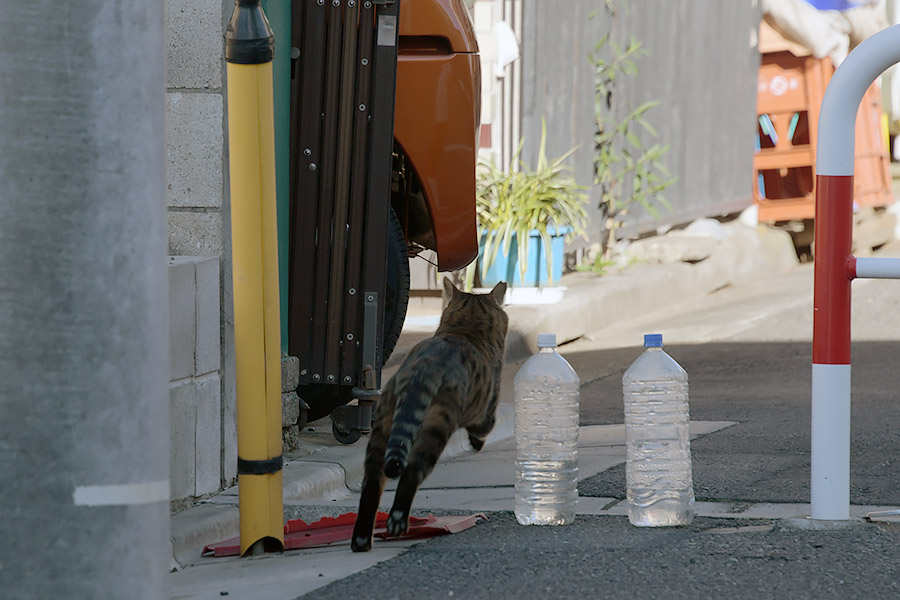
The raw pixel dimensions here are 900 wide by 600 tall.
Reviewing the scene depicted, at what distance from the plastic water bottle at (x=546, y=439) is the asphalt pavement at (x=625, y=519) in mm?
67

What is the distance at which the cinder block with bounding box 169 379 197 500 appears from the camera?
3658 mm

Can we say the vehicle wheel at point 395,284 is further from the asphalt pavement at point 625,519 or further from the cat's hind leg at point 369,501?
the cat's hind leg at point 369,501

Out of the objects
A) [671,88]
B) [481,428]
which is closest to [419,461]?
[481,428]

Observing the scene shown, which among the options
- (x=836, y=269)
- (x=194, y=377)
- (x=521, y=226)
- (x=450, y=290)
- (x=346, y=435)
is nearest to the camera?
(x=836, y=269)

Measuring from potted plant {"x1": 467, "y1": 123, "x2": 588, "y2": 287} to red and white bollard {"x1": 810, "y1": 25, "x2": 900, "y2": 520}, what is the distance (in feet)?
16.3

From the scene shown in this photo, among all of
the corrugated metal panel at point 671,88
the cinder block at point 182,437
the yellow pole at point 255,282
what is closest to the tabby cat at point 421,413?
the yellow pole at point 255,282

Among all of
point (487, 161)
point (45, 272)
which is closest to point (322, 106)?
point (45, 272)

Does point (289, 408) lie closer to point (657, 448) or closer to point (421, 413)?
point (421, 413)

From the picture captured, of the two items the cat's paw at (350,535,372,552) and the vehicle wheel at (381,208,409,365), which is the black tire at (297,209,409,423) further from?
the cat's paw at (350,535,372,552)

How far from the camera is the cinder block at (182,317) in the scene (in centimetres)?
363

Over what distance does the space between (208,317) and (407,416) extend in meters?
0.84

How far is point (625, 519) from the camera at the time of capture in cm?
362

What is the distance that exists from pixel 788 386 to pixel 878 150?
9309 millimetres

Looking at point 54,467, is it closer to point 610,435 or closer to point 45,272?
point 45,272
